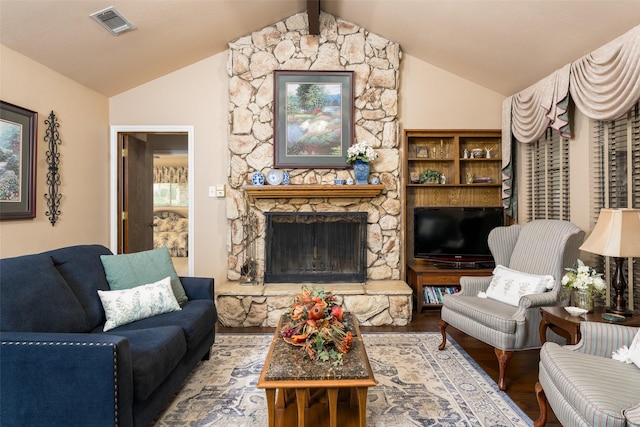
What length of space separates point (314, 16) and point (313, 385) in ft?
11.8

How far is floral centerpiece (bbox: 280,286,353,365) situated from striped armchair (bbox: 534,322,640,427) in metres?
1.03

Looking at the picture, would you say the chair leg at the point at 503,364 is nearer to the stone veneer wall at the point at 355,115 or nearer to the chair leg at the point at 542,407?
the chair leg at the point at 542,407

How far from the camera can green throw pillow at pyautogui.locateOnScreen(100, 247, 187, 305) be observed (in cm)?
260

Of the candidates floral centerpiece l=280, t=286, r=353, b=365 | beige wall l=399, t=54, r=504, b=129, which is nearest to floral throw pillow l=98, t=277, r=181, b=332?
floral centerpiece l=280, t=286, r=353, b=365

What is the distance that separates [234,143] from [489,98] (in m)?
3.22

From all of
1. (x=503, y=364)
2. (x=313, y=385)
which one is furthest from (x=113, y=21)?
(x=503, y=364)

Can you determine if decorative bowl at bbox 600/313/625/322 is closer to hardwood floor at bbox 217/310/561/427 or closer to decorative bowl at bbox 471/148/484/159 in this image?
hardwood floor at bbox 217/310/561/427

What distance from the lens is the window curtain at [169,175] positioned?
8359mm

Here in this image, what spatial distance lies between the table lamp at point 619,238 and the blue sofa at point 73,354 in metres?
2.73

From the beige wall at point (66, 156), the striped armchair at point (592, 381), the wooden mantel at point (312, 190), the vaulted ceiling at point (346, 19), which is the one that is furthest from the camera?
the wooden mantel at point (312, 190)

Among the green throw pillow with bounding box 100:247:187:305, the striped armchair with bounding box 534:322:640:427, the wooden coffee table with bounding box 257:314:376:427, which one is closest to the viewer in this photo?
the striped armchair with bounding box 534:322:640:427

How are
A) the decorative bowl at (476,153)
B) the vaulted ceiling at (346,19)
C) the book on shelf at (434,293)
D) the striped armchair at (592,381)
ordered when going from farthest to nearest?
the decorative bowl at (476,153) → the book on shelf at (434,293) → the vaulted ceiling at (346,19) → the striped armchair at (592,381)

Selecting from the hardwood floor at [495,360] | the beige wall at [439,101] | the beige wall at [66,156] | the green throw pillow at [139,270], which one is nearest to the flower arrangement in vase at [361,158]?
the beige wall at [439,101]

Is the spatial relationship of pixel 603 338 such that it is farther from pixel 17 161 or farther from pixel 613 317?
pixel 17 161
